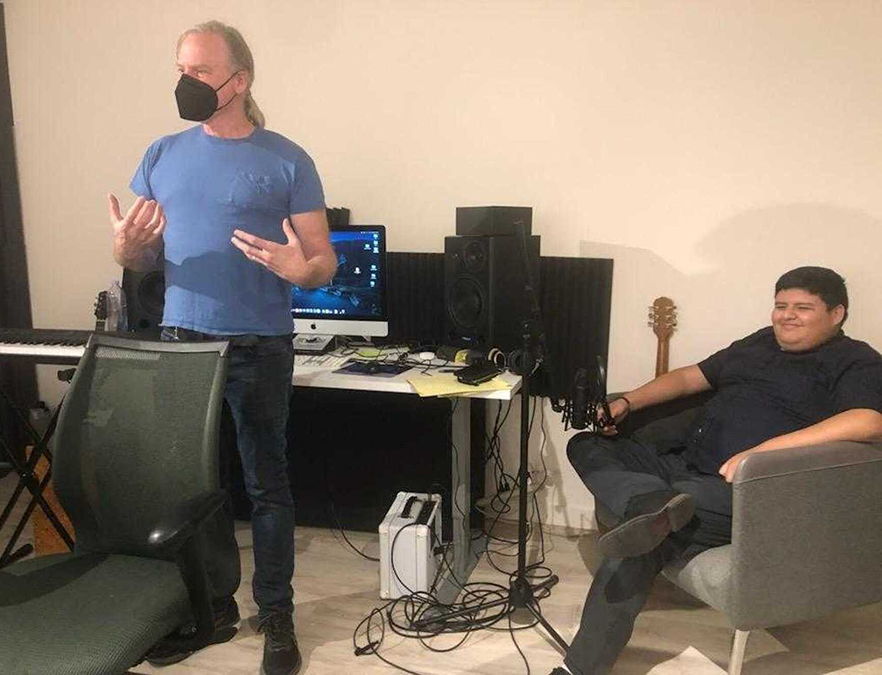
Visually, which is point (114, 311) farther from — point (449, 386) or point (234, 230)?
point (449, 386)

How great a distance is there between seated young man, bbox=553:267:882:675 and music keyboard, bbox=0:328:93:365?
5.81 ft

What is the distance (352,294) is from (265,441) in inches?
33.1

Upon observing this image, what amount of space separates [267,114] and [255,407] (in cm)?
157

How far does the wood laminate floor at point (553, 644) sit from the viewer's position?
1.90 meters

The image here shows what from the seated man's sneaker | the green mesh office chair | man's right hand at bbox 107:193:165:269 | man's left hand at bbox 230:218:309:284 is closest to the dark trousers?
the seated man's sneaker

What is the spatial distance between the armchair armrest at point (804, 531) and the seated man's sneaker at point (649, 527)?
0.13 metres

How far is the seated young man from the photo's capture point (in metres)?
1.76

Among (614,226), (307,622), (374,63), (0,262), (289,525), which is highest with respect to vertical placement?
(374,63)

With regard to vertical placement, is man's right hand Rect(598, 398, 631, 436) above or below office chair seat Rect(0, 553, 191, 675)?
above

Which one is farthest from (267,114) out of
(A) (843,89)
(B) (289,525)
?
(A) (843,89)

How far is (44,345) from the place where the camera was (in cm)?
237

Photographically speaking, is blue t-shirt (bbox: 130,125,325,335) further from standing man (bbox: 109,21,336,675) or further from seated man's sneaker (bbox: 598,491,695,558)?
seated man's sneaker (bbox: 598,491,695,558)

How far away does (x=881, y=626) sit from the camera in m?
2.08

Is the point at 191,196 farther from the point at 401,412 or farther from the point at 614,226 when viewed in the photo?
the point at 614,226
